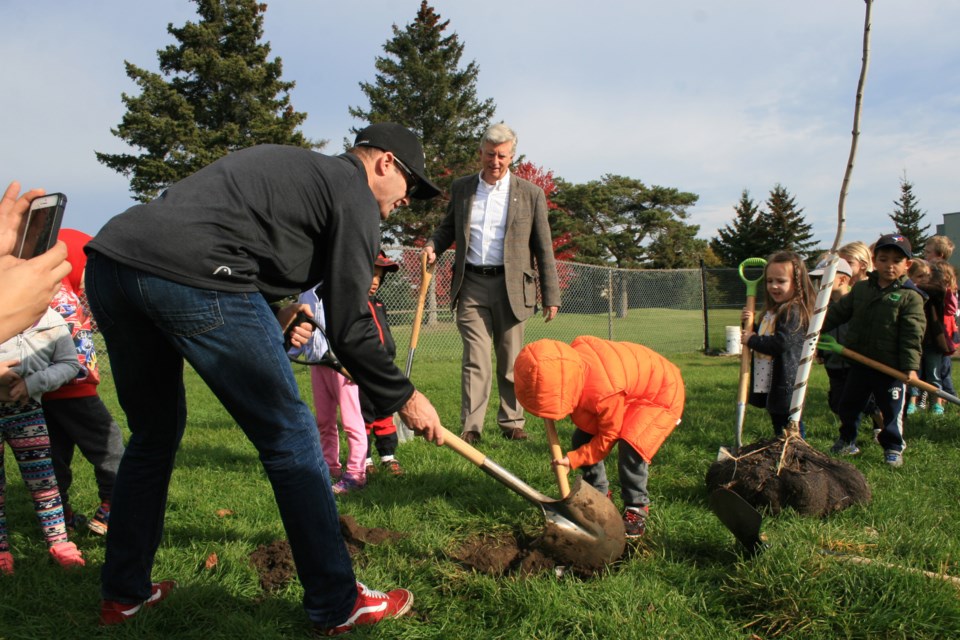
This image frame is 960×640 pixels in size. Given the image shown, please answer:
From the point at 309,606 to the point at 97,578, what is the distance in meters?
1.22

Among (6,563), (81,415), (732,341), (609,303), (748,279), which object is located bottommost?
(6,563)

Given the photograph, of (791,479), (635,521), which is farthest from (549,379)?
(791,479)

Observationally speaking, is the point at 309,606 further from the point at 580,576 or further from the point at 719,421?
the point at 719,421

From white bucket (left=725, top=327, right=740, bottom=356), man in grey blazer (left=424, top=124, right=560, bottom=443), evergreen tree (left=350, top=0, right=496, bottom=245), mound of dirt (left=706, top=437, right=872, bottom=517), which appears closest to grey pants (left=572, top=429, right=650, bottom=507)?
mound of dirt (left=706, top=437, right=872, bottom=517)

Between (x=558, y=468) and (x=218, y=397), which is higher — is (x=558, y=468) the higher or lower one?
the lower one

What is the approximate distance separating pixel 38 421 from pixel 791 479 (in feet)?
12.3

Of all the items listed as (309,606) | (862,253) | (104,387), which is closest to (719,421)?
(862,253)

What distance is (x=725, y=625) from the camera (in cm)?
230

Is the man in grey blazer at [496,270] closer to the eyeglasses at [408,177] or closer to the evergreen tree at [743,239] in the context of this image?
the eyeglasses at [408,177]

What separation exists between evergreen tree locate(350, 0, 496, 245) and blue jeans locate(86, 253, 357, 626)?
3041cm

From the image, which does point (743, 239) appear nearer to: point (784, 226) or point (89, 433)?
point (784, 226)

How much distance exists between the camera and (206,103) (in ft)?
80.2

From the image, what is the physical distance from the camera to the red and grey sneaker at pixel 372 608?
2.27m

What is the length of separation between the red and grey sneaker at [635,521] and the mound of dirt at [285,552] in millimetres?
1085
